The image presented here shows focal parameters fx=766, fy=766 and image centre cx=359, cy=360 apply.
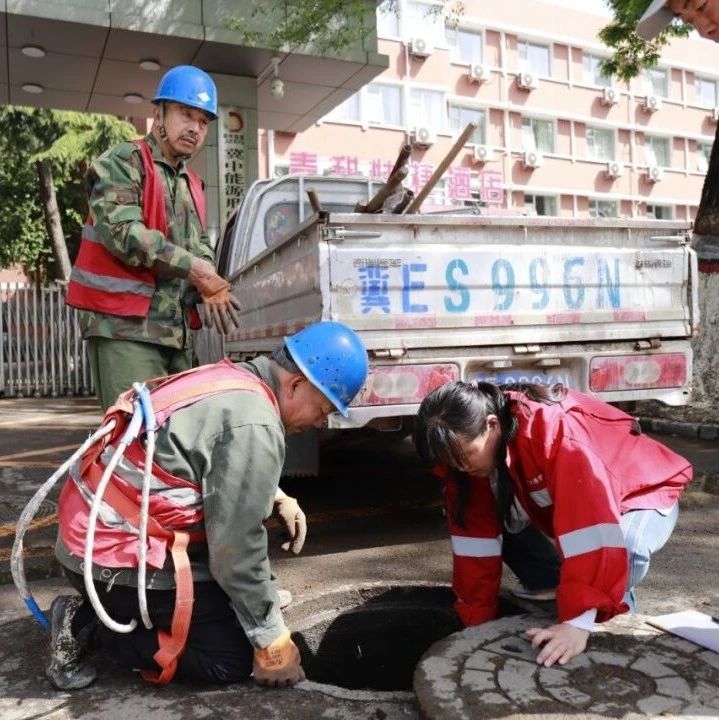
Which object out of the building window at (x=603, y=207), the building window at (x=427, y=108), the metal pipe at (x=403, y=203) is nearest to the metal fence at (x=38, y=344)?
the metal pipe at (x=403, y=203)

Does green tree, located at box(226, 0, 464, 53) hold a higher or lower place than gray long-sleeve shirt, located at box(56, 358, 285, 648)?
higher

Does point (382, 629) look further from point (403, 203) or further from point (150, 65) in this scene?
point (150, 65)

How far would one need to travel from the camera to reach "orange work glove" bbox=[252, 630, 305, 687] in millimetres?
2115

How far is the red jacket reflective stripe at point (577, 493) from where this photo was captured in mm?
2047

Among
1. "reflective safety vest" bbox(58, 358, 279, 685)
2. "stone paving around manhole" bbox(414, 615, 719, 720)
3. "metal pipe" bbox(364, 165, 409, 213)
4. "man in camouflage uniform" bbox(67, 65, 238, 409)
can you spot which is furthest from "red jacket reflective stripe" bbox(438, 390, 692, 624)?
"metal pipe" bbox(364, 165, 409, 213)

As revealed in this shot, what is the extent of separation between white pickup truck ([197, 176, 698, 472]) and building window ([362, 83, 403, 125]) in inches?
852

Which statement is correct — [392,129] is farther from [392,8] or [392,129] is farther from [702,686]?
[702,686]

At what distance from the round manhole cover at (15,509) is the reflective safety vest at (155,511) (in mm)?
2290

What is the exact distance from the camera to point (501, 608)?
2.74m

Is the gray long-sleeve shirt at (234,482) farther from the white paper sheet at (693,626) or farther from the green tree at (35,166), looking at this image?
the green tree at (35,166)

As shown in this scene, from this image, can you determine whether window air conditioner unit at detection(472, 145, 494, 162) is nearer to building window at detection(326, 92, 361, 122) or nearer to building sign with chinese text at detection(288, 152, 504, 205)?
building sign with chinese text at detection(288, 152, 504, 205)

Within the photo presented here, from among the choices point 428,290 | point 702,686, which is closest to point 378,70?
point 428,290

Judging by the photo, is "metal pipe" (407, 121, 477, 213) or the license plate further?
the license plate

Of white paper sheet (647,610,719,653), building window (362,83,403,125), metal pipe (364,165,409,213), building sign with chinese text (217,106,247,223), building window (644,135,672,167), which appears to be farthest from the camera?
building window (644,135,672,167)
